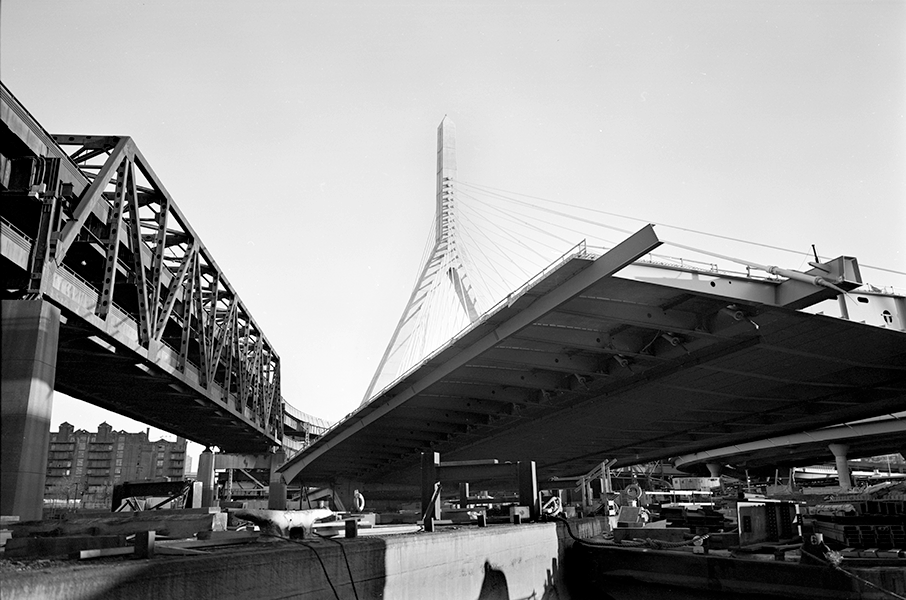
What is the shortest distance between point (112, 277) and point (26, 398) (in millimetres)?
7848

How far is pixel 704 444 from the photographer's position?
2378 inches

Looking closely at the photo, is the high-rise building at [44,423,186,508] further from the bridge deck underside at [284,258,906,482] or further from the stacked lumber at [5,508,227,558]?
the stacked lumber at [5,508,227,558]

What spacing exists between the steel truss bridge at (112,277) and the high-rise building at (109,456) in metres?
104

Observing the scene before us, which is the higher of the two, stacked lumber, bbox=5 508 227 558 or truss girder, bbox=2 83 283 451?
truss girder, bbox=2 83 283 451

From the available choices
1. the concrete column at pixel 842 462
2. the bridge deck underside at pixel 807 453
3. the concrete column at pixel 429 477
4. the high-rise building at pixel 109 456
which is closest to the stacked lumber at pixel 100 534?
the concrete column at pixel 429 477

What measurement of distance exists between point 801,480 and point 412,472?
6188 cm

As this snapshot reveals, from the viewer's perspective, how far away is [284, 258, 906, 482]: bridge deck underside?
28.2 meters

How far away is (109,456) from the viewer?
157375mm

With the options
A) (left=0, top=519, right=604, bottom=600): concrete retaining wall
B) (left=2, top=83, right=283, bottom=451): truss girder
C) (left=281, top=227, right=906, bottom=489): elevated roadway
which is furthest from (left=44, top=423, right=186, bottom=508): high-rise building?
(left=0, top=519, right=604, bottom=600): concrete retaining wall

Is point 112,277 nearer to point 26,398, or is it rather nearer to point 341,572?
point 26,398

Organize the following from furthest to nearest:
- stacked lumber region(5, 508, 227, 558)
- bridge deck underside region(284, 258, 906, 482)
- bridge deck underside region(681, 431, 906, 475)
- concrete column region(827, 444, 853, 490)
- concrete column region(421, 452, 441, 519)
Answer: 1. concrete column region(827, 444, 853, 490)
2. bridge deck underside region(681, 431, 906, 475)
3. bridge deck underside region(284, 258, 906, 482)
4. concrete column region(421, 452, 441, 519)
5. stacked lumber region(5, 508, 227, 558)

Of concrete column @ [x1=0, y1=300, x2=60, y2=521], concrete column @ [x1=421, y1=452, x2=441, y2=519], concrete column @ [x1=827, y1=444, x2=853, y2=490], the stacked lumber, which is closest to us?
the stacked lumber

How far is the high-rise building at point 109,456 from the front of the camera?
15562 cm

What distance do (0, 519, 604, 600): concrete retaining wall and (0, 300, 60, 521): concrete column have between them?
1625cm
